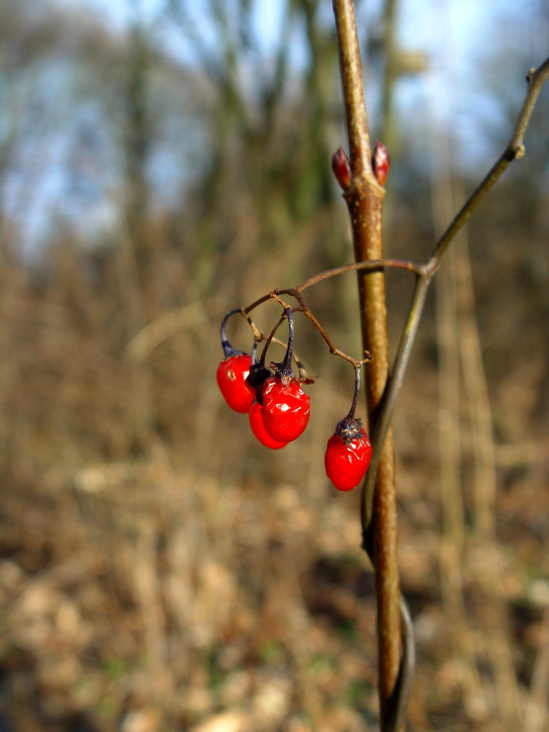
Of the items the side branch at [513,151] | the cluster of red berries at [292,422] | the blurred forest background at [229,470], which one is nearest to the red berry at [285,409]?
the cluster of red berries at [292,422]

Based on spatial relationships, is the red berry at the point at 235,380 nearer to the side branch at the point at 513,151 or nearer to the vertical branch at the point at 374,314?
the vertical branch at the point at 374,314

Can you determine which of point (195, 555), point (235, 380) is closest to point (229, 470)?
point (195, 555)

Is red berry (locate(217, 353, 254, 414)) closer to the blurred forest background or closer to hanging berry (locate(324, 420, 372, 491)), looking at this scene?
hanging berry (locate(324, 420, 372, 491))

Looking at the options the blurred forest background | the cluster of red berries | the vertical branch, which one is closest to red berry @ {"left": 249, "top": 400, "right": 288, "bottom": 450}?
the cluster of red berries

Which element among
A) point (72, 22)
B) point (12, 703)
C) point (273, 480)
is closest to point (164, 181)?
point (273, 480)

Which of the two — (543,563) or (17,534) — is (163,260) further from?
(543,563)

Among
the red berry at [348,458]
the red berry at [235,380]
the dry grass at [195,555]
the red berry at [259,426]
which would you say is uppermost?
the red berry at [235,380]
